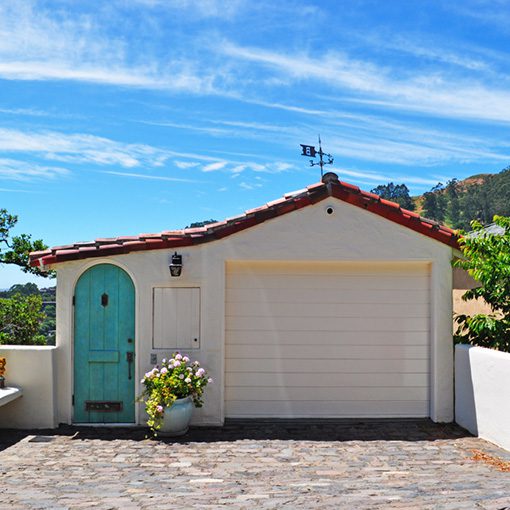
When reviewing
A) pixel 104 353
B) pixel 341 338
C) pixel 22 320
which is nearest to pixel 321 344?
pixel 341 338

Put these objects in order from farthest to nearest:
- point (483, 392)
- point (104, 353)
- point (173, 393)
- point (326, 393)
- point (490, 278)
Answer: point (326, 393) → point (104, 353) → point (490, 278) → point (173, 393) → point (483, 392)

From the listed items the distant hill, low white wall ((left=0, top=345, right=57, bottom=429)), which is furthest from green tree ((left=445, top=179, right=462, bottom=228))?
low white wall ((left=0, top=345, right=57, bottom=429))

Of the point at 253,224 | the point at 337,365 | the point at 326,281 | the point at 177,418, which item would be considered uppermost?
the point at 253,224

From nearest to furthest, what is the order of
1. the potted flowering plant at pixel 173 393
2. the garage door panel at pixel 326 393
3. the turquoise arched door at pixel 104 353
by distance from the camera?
the potted flowering plant at pixel 173 393
the turquoise arched door at pixel 104 353
the garage door panel at pixel 326 393

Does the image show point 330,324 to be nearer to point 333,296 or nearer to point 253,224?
point 333,296

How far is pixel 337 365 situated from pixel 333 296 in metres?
1.07

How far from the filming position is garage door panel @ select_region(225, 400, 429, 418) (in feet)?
28.2

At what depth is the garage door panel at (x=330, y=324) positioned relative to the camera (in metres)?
8.61

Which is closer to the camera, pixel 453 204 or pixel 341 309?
pixel 341 309

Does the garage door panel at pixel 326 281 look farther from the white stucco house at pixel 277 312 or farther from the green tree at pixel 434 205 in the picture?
the green tree at pixel 434 205

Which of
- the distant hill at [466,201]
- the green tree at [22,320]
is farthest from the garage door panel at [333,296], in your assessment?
the distant hill at [466,201]

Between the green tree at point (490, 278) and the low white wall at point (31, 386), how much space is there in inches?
245

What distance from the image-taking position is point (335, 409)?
864 cm

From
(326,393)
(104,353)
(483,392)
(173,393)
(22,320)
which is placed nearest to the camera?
(483,392)
